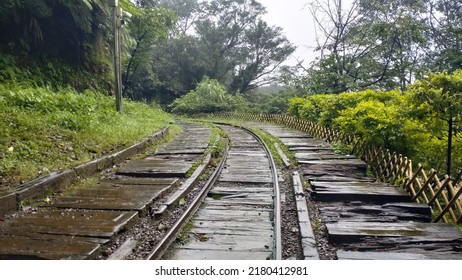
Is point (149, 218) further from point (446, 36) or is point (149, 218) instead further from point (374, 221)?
point (446, 36)

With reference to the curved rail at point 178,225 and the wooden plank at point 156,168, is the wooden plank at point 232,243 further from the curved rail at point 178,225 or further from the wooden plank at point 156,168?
the wooden plank at point 156,168

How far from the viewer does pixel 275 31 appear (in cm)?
3894

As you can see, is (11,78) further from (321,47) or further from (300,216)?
(321,47)

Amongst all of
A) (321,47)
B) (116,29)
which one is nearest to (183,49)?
(321,47)

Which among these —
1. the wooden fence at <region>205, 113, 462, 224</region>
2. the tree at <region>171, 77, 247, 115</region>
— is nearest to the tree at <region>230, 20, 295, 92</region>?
the tree at <region>171, 77, 247, 115</region>

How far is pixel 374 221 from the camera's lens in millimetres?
4680

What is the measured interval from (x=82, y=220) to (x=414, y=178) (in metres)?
4.91

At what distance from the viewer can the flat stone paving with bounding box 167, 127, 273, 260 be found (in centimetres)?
384

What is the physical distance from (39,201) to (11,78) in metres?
7.02

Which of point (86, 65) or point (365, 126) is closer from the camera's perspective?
point (365, 126)

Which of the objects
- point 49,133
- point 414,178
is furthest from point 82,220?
point 414,178

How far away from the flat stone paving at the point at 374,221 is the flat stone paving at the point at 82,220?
2532 mm
